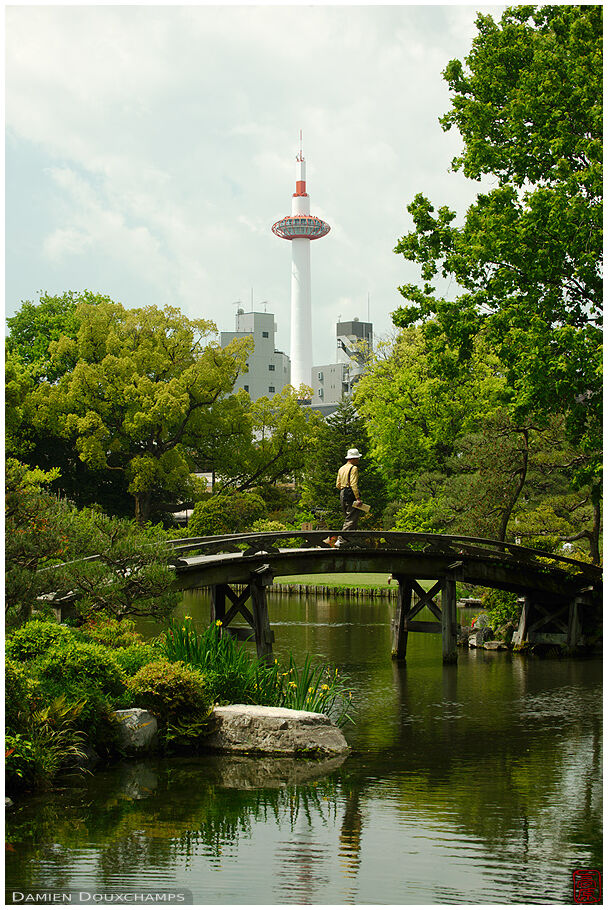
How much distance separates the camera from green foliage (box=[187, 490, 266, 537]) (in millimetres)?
38938

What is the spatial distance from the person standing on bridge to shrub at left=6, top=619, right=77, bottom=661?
917 cm

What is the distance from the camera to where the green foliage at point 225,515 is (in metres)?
38.9

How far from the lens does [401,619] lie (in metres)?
23.8

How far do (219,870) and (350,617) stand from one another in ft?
78.4

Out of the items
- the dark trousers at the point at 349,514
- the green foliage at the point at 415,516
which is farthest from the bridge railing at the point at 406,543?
the green foliage at the point at 415,516

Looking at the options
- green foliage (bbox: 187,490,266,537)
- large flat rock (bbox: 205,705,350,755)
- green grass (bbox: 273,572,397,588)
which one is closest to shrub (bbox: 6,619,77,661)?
large flat rock (bbox: 205,705,350,755)

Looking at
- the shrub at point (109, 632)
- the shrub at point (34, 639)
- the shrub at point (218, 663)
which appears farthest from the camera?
the shrub at point (109, 632)

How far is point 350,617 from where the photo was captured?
3231 centimetres

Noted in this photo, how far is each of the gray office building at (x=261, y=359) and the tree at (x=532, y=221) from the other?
7573cm

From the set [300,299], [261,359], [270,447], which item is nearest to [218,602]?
[270,447]

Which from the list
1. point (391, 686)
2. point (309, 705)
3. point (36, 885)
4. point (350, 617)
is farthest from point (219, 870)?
point (350, 617)

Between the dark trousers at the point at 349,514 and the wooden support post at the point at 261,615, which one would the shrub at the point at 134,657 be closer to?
the wooden support post at the point at 261,615

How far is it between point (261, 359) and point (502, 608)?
75050mm

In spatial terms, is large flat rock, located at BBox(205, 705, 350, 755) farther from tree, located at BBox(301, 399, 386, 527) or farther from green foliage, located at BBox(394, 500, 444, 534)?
tree, located at BBox(301, 399, 386, 527)
